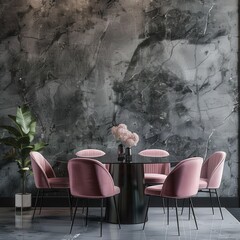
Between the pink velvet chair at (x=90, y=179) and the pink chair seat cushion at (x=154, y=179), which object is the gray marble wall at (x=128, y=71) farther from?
the pink velvet chair at (x=90, y=179)

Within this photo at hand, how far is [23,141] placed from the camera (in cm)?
693

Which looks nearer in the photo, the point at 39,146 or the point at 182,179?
the point at 182,179

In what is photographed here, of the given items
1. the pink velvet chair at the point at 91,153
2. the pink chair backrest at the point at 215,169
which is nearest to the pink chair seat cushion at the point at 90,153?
the pink velvet chair at the point at 91,153

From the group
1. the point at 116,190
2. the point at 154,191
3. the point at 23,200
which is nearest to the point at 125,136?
the point at 116,190

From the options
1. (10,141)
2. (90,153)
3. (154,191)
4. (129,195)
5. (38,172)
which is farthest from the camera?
(90,153)

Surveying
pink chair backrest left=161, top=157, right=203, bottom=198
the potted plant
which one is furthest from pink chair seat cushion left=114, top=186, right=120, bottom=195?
the potted plant

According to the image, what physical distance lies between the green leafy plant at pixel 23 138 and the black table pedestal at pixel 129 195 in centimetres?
137

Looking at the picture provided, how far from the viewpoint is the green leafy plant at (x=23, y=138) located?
22.9ft

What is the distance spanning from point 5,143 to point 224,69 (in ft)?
10.6

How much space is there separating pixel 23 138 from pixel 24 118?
1.12ft

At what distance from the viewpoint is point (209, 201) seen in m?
7.48

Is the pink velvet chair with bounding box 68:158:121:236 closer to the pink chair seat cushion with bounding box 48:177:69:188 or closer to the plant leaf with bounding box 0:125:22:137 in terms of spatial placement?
→ the pink chair seat cushion with bounding box 48:177:69:188

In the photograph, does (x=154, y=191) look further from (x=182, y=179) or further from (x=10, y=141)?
(x=10, y=141)

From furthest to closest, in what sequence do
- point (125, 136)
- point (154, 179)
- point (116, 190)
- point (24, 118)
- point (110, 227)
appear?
point (24, 118) → point (154, 179) → point (125, 136) → point (110, 227) → point (116, 190)
